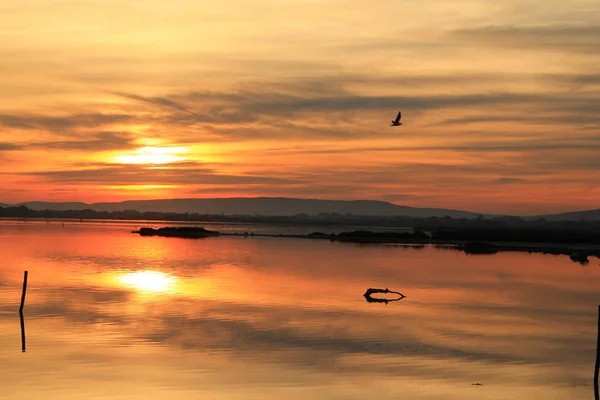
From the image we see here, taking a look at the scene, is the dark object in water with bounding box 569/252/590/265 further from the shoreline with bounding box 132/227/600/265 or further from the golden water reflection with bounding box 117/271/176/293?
the golden water reflection with bounding box 117/271/176/293

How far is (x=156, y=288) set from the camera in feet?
209

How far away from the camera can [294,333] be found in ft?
136

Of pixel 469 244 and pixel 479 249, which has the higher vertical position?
pixel 469 244

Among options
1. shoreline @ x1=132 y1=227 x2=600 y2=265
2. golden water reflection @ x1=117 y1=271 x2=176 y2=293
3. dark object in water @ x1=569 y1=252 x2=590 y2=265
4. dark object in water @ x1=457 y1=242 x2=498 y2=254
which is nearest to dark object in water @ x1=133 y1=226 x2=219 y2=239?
shoreline @ x1=132 y1=227 x2=600 y2=265

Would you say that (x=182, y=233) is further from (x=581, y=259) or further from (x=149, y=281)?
(x=149, y=281)

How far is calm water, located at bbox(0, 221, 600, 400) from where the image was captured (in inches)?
1179

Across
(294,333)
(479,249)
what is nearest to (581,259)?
(479,249)

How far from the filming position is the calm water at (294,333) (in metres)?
30.0

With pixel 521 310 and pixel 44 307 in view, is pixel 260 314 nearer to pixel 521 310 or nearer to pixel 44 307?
pixel 44 307

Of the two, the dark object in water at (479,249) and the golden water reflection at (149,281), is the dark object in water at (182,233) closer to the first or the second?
the dark object in water at (479,249)

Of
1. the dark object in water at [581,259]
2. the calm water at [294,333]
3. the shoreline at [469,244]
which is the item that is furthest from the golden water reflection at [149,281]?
the shoreline at [469,244]

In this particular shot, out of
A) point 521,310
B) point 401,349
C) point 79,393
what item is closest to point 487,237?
point 521,310

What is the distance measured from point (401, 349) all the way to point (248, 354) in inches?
291

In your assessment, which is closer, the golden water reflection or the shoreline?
the golden water reflection
